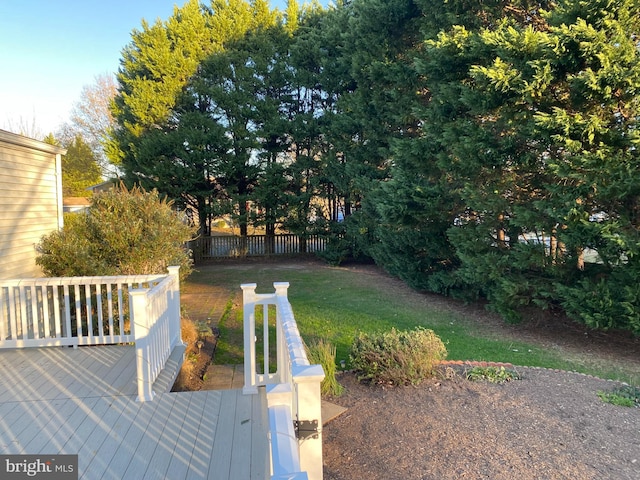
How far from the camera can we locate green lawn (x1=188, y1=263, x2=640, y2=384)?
15.8 feet

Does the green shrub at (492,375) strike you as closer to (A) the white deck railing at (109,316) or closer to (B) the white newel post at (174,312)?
(A) the white deck railing at (109,316)

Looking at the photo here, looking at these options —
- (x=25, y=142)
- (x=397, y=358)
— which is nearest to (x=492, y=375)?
(x=397, y=358)

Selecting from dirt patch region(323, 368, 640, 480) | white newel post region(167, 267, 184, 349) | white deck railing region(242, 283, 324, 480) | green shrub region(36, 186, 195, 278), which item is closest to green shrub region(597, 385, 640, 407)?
dirt patch region(323, 368, 640, 480)

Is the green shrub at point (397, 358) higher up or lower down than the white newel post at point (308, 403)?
lower down

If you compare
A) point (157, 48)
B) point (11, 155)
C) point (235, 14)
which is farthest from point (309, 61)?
point (11, 155)

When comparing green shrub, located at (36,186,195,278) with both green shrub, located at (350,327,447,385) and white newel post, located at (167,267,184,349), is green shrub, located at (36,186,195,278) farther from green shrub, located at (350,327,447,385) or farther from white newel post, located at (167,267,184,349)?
green shrub, located at (350,327,447,385)

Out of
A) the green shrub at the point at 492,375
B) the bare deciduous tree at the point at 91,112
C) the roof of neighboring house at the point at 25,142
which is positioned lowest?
the green shrub at the point at 492,375

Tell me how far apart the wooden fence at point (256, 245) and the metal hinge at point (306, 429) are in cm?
1282

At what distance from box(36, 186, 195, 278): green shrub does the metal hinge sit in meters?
4.43

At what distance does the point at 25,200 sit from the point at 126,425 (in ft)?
13.2

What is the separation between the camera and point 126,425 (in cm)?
280

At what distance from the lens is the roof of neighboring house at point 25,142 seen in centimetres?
479

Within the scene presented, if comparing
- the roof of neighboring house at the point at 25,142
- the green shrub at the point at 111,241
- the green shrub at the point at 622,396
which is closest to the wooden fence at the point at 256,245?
the roof of neighboring house at the point at 25,142

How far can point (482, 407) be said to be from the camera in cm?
325
